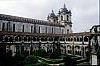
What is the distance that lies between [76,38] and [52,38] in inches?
259

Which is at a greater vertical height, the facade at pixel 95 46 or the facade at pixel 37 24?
the facade at pixel 37 24

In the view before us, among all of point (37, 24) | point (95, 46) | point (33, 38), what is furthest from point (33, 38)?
point (95, 46)

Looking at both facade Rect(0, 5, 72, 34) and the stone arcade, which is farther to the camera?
facade Rect(0, 5, 72, 34)

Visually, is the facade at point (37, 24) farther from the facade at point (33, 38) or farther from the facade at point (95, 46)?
the facade at point (95, 46)

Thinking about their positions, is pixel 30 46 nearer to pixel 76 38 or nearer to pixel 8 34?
pixel 8 34

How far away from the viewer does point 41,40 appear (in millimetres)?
39438

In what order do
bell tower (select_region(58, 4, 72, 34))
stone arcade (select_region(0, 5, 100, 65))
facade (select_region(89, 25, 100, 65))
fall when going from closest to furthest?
facade (select_region(89, 25, 100, 65))
stone arcade (select_region(0, 5, 100, 65))
bell tower (select_region(58, 4, 72, 34))

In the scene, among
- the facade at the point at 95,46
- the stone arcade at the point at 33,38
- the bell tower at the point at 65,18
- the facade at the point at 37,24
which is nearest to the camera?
the facade at the point at 95,46

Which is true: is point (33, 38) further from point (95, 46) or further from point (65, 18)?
point (65, 18)

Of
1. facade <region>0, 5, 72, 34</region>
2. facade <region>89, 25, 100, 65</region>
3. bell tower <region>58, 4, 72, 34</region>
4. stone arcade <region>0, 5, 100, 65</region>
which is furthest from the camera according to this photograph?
bell tower <region>58, 4, 72, 34</region>

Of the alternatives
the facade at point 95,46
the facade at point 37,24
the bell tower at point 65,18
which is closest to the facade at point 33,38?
the facade at point 37,24

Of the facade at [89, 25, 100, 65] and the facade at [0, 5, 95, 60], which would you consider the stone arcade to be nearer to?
the facade at [0, 5, 95, 60]

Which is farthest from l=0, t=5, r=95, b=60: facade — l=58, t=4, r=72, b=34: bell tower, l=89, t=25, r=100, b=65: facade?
l=89, t=25, r=100, b=65: facade

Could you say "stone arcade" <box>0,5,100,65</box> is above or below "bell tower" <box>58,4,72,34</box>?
below
